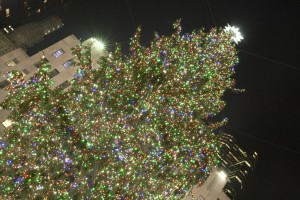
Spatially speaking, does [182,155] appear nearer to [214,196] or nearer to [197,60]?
[197,60]

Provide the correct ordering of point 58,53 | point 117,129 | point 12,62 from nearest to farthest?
point 117,129
point 12,62
point 58,53

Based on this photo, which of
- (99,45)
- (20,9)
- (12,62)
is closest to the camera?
(12,62)

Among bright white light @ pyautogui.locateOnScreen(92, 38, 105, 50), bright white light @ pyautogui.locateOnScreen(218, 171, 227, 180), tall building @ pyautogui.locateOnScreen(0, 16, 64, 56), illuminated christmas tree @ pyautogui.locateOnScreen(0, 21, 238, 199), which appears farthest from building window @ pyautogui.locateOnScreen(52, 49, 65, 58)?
bright white light @ pyautogui.locateOnScreen(218, 171, 227, 180)

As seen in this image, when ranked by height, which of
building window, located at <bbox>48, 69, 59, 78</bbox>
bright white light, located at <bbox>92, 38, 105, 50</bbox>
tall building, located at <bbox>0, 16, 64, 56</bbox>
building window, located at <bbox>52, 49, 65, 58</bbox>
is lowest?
building window, located at <bbox>48, 69, 59, 78</bbox>

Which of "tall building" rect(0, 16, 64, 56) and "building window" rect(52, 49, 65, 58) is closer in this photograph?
"building window" rect(52, 49, 65, 58)

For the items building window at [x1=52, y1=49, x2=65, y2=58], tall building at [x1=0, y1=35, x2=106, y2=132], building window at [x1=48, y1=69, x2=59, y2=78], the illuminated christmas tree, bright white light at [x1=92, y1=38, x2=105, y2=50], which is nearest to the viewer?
the illuminated christmas tree

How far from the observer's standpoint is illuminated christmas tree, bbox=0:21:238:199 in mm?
9953

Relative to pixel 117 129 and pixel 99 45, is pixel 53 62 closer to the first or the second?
pixel 99 45

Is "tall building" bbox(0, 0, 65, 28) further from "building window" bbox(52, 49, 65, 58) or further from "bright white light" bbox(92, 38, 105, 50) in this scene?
"bright white light" bbox(92, 38, 105, 50)

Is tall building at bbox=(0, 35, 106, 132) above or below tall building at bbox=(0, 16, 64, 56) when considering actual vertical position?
below

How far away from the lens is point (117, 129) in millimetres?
11273

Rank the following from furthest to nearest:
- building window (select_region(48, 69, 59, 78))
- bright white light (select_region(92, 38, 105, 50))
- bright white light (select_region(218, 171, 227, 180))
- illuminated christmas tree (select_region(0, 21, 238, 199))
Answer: bright white light (select_region(218, 171, 227, 180)) < bright white light (select_region(92, 38, 105, 50)) < building window (select_region(48, 69, 59, 78)) < illuminated christmas tree (select_region(0, 21, 238, 199))

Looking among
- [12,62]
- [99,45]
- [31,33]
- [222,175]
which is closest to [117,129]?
[99,45]

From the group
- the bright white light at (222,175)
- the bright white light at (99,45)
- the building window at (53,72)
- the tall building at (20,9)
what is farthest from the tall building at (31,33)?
the bright white light at (222,175)
